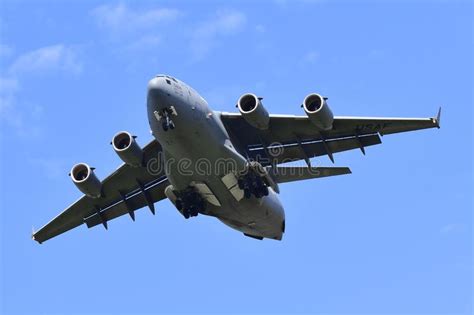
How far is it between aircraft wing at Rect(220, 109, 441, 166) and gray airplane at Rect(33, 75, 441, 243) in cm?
3

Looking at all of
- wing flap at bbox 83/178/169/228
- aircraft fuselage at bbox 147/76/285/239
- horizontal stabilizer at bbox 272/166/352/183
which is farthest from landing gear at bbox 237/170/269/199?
wing flap at bbox 83/178/169/228

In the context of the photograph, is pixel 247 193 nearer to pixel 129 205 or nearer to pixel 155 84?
pixel 155 84

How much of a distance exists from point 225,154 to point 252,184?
1356 millimetres

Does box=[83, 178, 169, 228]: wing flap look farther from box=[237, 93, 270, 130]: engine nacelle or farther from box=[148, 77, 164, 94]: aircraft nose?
box=[148, 77, 164, 94]: aircraft nose

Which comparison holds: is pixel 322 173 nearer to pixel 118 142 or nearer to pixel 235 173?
pixel 235 173

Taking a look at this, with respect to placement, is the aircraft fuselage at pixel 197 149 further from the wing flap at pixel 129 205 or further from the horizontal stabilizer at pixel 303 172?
the wing flap at pixel 129 205

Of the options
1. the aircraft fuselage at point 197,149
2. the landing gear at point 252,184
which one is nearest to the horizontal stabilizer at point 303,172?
the aircraft fuselage at point 197,149

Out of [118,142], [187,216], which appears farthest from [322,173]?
[118,142]

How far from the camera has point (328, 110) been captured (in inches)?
920

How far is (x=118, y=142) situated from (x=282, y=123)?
4584 mm

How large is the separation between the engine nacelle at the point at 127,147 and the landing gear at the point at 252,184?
9.77 ft

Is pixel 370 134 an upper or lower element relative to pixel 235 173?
upper

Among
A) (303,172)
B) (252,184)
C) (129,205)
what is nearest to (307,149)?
(303,172)

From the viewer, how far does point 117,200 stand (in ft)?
92.0
